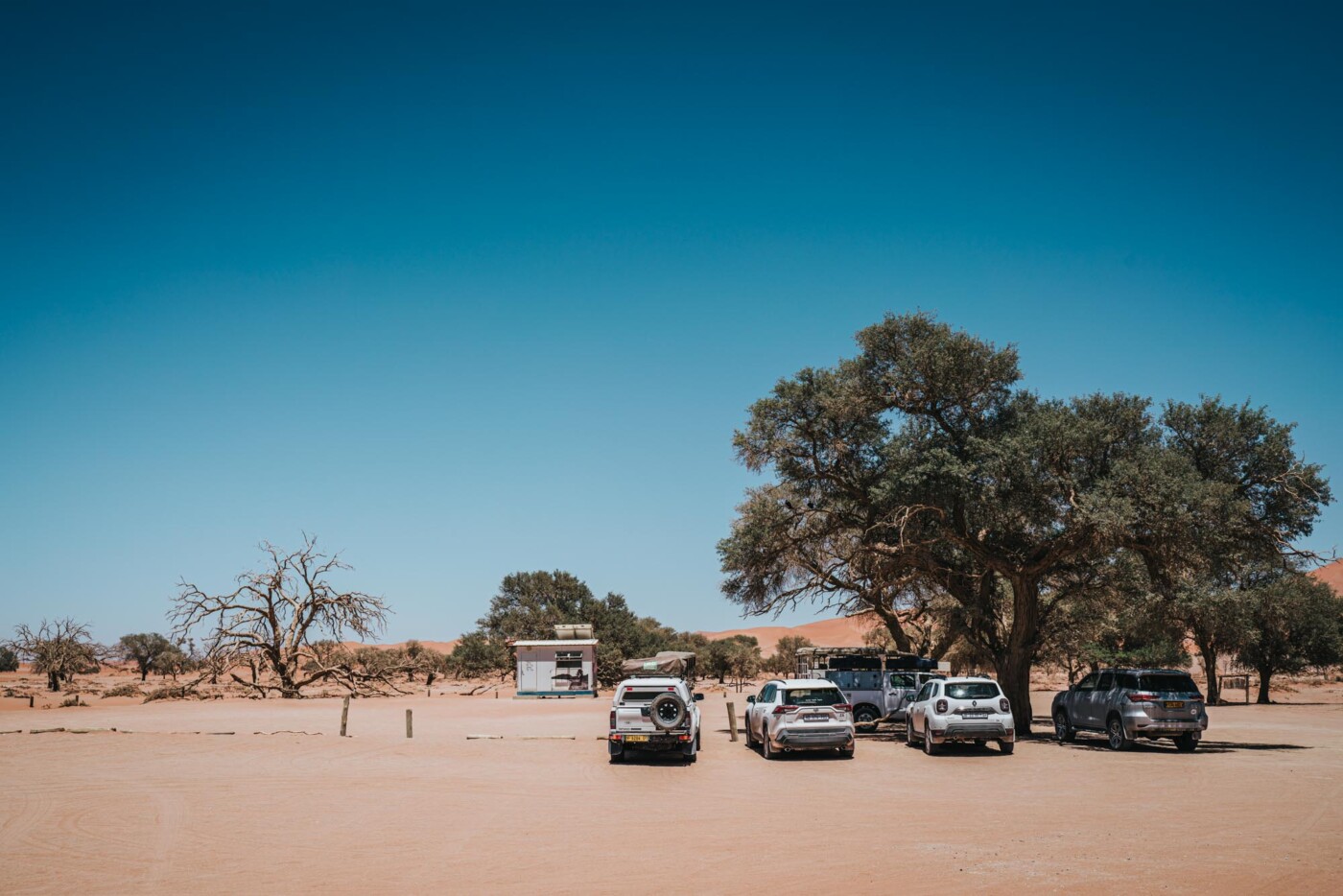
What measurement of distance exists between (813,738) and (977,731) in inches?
147

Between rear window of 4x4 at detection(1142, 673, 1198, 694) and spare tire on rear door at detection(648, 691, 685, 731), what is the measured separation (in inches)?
431

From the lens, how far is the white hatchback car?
2048 centimetres

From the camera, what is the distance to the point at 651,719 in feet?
65.4

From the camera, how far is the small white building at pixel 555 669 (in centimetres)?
5297

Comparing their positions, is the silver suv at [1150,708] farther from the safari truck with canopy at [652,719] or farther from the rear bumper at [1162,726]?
the safari truck with canopy at [652,719]

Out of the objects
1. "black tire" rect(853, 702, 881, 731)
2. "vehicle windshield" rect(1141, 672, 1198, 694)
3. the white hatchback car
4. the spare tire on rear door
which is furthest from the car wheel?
the spare tire on rear door

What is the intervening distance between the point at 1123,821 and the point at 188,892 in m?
11.0

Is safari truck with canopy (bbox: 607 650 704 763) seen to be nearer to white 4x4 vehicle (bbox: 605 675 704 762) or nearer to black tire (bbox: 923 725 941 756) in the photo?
white 4x4 vehicle (bbox: 605 675 704 762)

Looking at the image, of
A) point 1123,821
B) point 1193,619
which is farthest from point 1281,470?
point 1123,821

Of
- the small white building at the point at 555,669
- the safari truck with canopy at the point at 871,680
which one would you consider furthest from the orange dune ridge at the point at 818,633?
the safari truck with canopy at the point at 871,680

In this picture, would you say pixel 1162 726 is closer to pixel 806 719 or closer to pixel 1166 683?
pixel 1166 683

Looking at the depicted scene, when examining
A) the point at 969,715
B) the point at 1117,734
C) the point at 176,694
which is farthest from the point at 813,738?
the point at 176,694

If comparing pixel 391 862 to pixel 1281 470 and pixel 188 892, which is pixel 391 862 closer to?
pixel 188 892

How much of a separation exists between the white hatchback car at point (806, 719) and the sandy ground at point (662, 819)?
1.57ft
